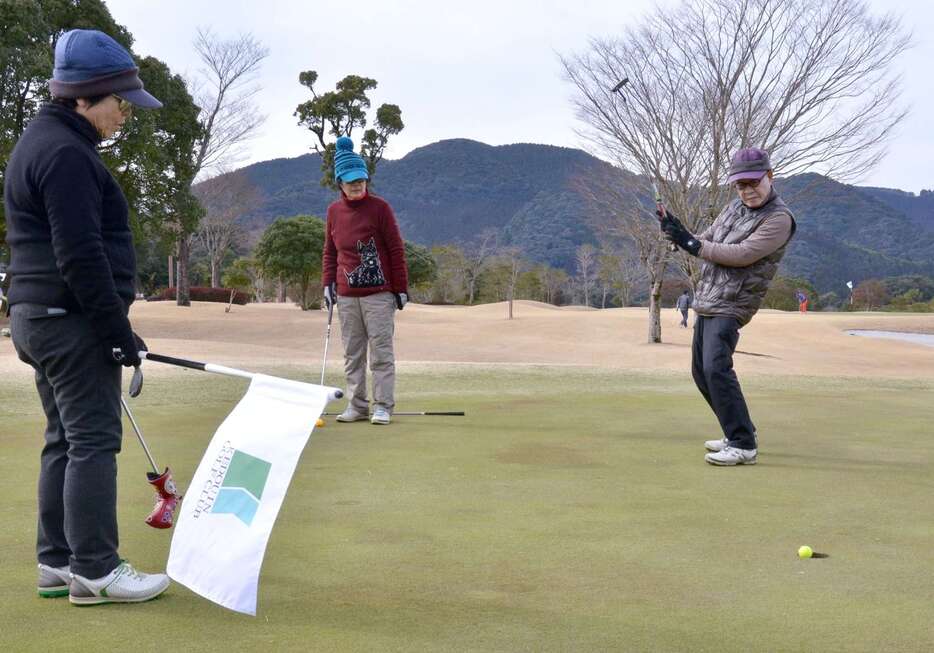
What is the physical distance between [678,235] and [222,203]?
5087cm

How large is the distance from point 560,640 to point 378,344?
18.2ft

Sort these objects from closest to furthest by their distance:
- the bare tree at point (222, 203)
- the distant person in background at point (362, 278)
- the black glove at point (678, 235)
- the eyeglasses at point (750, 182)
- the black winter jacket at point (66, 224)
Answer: the black winter jacket at point (66, 224), the black glove at point (678, 235), the eyeglasses at point (750, 182), the distant person in background at point (362, 278), the bare tree at point (222, 203)

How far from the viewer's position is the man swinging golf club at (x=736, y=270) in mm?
6406

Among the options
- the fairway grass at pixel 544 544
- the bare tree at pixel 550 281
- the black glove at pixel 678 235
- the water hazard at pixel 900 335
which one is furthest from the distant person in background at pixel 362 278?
the bare tree at pixel 550 281

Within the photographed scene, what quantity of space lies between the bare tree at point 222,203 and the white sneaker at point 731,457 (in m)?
48.2

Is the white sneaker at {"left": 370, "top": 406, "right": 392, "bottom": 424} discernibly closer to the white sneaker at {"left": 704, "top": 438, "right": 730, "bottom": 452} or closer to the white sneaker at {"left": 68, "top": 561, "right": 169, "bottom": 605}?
the white sneaker at {"left": 704, "top": 438, "right": 730, "bottom": 452}

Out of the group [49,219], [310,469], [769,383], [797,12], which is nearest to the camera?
[49,219]

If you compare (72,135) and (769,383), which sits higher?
(72,135)

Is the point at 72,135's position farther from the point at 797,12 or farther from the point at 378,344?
the point at 797,12

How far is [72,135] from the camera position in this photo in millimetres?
3332

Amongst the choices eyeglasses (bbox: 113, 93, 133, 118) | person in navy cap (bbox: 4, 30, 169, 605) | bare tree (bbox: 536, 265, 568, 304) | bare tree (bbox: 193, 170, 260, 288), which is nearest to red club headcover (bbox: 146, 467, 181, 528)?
person in navy cap (bbox: 4, 30, 169, 605)

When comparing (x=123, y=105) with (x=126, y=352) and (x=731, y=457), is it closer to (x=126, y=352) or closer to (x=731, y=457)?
(x=126, y=352)

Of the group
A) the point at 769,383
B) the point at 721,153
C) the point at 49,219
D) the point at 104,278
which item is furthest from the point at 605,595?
the point at 721,153

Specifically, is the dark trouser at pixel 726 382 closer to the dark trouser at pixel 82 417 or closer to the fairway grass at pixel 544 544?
the fairway grass at pixel 544 544
